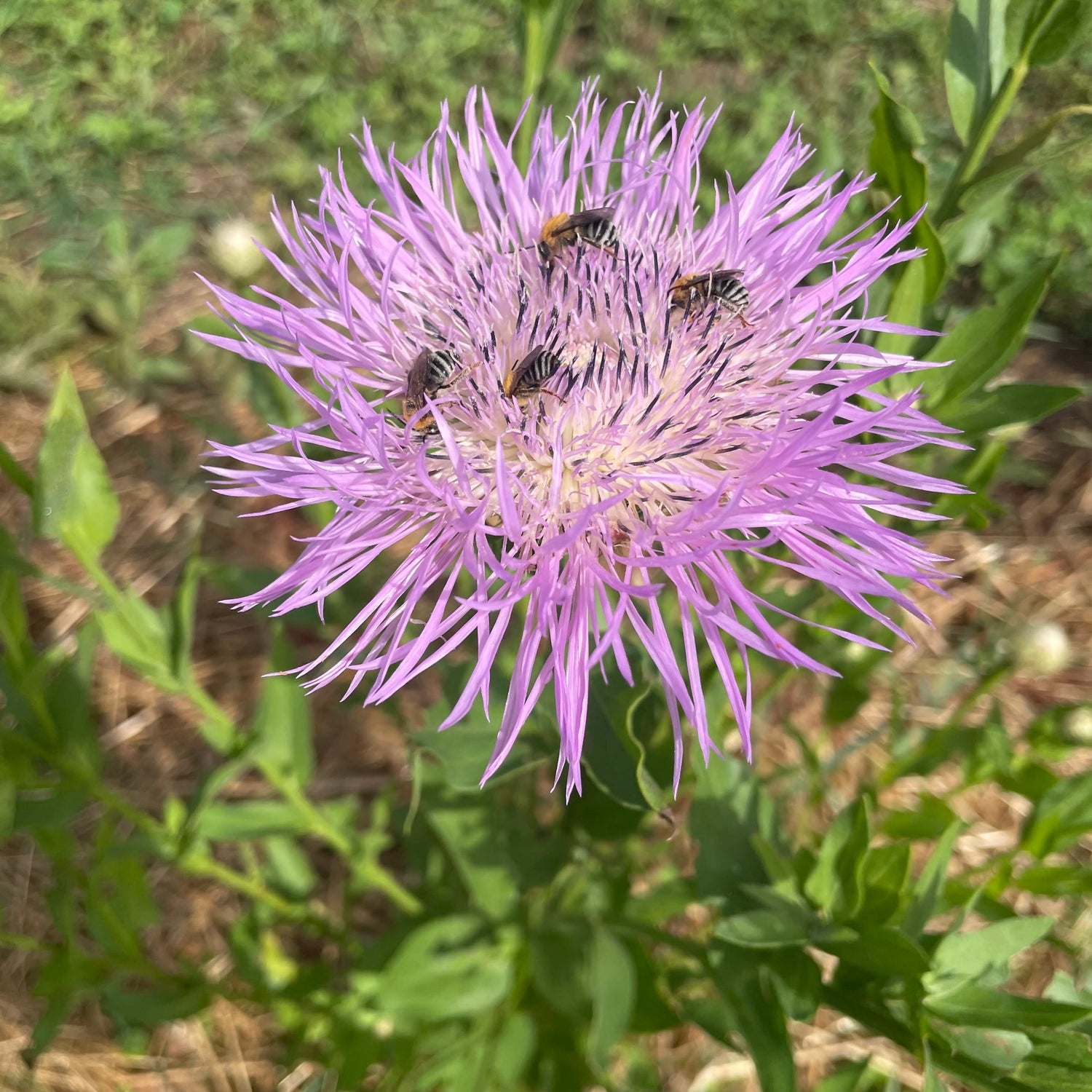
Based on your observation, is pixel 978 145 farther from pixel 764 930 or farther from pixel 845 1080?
pixel 845 1080

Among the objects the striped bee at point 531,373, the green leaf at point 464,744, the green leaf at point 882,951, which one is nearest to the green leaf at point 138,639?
the green leaf at point 464,744

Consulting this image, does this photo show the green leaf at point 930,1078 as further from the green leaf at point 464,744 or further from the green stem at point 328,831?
the green stem at point 328,831

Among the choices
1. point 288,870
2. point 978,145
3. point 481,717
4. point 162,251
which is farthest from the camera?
point 162,251

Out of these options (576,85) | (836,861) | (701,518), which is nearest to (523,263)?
(701,518)

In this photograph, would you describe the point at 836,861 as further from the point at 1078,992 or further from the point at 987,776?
the point at 987,776

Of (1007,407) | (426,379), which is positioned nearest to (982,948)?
(1007,407)

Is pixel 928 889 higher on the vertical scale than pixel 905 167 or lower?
lower

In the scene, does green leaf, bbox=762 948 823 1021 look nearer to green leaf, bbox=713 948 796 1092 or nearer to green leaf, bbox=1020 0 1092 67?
green leaf, bbox=713 948 796 1092

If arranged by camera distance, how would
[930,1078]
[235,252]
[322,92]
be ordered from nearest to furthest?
1. [930,1078]
2. [235,252]
3. [322,92]
